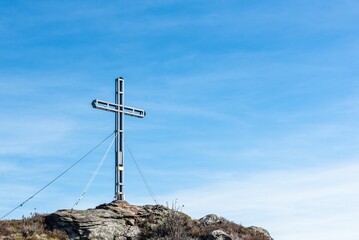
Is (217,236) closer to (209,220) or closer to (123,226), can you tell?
(209,220)

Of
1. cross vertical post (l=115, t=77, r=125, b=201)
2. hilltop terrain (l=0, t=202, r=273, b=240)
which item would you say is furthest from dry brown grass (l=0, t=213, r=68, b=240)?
cross vertical post (l=115, t=77, r=125, b=201)

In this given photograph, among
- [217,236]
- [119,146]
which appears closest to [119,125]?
[119,146]

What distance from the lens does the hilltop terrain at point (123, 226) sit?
3020cm

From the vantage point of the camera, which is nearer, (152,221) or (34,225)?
(34,225)

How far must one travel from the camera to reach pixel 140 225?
107 ft

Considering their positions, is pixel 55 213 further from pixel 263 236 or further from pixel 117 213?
pixel 263 236

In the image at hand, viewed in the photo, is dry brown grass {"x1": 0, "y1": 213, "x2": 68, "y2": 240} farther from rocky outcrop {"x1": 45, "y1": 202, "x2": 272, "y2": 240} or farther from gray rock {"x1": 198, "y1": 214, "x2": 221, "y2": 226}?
gray rock {"x1": 198, "y1": 214, "x2": 221, "y2": 226}

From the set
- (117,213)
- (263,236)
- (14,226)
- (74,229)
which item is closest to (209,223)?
(263,236)

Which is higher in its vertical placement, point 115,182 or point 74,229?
point 115,182

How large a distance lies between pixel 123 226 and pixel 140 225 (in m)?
1.11

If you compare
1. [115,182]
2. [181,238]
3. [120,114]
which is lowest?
[181,238]

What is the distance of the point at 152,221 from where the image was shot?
32812 millimetres

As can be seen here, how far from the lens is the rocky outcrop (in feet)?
101

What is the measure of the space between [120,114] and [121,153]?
82.2 inches
